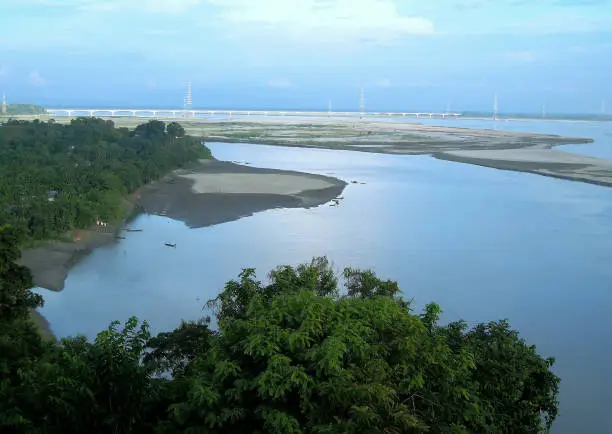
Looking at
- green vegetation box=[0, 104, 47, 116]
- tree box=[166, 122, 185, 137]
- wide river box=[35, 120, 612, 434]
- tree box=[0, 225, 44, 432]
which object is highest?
green vegetation box=[0, 104, 47, 116]

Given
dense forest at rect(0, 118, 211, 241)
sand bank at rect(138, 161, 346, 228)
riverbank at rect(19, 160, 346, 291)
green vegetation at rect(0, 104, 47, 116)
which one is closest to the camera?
riverbank at rect(19, 160, 346, 291)

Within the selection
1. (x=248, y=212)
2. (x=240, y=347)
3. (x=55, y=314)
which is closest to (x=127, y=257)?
(x=55, y=314)

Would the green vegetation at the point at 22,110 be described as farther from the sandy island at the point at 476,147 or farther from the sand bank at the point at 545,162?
the sand bank at the point at 545,162

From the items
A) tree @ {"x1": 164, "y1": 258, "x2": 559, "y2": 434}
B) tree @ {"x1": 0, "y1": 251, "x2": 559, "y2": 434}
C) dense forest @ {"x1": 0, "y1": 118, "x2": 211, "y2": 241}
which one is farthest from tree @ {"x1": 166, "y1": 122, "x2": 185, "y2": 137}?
tree @ {"x1": 164, "y1": 258, "x2": 559, "y2": 434}

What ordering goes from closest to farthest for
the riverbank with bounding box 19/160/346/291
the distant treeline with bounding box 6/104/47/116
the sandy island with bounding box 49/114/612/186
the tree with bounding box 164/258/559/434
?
1. the tree with bounding box 164/258/559/434
2. the riverbank with bounding box 19/160/346/291
3. the sandy island with bounding box 49/114/612/186
4. the distant treeline with bounding box 6/104/47/116

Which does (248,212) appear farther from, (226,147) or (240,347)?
Answer: (226,147)

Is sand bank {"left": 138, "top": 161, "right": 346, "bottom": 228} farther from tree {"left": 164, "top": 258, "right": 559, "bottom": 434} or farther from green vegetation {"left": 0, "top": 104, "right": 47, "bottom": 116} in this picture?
green vegetation {"left": 0, "top": 104, "right": 47, "bottom": 116}

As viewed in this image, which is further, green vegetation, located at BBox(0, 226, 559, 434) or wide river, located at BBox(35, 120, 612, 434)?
wide river, located at BBox(35, 120, 612, 434)
